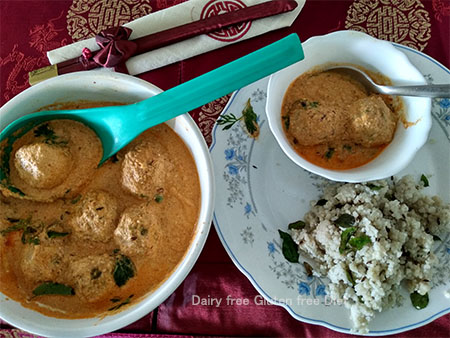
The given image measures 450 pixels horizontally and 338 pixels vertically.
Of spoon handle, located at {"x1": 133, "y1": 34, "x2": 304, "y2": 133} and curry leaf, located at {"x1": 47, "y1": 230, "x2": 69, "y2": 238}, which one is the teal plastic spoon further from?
curry leaf, located at {"x1": 47, "y1": 230, "x2": 69, "y2": 238}

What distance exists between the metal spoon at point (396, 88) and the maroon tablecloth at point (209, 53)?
0.29m

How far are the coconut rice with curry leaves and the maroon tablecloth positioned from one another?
19 centimetres

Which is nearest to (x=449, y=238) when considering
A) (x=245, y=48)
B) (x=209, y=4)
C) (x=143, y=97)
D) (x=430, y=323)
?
(x=430, y=323)

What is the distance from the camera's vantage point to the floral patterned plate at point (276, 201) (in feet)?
4.49

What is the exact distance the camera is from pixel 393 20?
1.68 meters

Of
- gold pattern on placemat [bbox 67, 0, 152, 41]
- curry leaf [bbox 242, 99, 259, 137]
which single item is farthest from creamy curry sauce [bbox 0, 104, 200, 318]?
gold pattern on placemat [bbox 67, 0, 152, 41]

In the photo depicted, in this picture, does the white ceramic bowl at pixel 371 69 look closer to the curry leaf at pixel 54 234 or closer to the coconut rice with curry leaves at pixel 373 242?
the coconut rice with curry leaves at pixel 373 242

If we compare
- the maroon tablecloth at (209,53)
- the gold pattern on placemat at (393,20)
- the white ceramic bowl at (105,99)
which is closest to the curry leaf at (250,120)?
the maroon tablecloth at (209,53)

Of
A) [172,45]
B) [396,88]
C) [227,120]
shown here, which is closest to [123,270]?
[227,120]

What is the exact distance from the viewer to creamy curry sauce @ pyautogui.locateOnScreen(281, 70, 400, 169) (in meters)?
1.38

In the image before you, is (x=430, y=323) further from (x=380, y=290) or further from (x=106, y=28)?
(x=106, y=28)

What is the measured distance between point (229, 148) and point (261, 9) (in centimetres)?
59

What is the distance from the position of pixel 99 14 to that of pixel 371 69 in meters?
1.12

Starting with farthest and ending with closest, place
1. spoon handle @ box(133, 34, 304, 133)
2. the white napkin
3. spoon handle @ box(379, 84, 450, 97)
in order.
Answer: the white napkin → spoon handle @ box(379, 84, 450, 97) → spoon handle @ box(133, 34, 304, 133)
